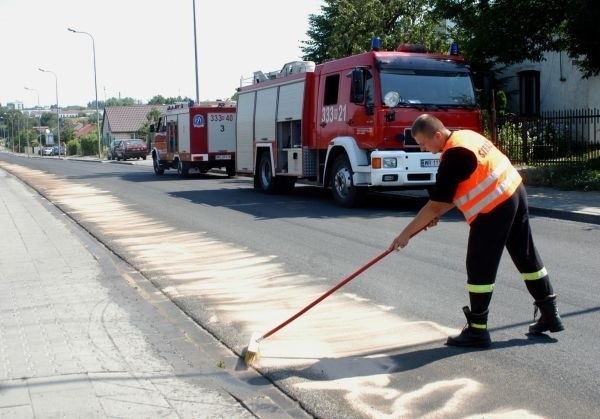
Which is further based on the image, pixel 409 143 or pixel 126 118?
pixel 126 118

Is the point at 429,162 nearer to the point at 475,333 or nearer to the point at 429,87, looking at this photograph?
the point at 429,87

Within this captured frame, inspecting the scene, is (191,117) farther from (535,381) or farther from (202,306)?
(535,381)

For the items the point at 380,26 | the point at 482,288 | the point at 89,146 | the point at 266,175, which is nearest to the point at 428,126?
the point at 482,288

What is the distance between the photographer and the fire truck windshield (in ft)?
47.9

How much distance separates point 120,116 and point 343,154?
97428 mm

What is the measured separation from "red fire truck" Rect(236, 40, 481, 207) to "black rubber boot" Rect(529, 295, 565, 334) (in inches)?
341

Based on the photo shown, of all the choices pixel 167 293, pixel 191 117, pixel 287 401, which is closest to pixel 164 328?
pixel 167 293

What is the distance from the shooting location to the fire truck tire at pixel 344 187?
15.3 metres

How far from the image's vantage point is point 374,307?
698 centimetres

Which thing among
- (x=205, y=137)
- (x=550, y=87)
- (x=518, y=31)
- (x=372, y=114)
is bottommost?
(x=205, y=137)

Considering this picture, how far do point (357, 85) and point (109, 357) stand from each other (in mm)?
9921

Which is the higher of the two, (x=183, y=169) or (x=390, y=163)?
(x=390, y=163)

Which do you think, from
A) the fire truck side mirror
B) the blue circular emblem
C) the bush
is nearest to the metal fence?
the fire truck side mirror

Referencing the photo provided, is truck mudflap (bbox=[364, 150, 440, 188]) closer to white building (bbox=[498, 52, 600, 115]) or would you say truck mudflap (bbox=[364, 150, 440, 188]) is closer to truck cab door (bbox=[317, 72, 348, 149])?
truck cab door (bbox=[317, 72, 348, 149])
